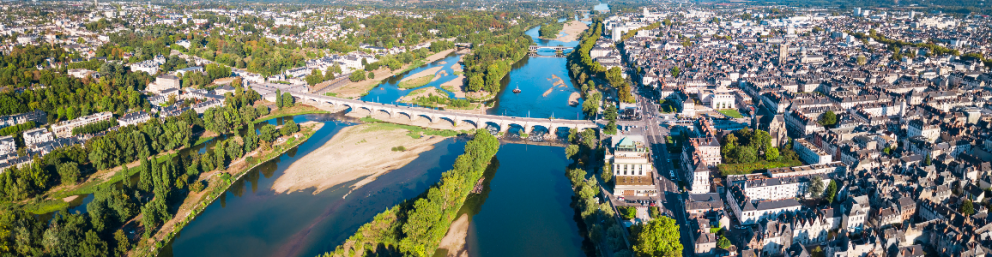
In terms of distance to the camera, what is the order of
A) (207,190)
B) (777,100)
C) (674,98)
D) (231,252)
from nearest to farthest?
(231,252) < (207,190) < (777,100) < (674,98)

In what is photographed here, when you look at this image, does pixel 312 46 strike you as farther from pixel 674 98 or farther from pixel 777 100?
pixel 777 100

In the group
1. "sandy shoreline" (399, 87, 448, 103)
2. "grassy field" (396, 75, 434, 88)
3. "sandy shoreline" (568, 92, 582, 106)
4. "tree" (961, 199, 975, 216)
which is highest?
"grassy field" (396, 75, 434, 88)

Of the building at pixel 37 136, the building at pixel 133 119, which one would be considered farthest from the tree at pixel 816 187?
the building at pixel 37 136

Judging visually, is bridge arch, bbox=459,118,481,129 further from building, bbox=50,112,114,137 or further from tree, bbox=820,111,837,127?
building, bbox=50,112,114,137

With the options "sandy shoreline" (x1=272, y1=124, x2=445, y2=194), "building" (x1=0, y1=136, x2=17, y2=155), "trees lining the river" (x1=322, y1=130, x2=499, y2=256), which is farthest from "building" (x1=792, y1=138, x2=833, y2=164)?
"building" (x1=0, y1=136, x2=17, y2=155)

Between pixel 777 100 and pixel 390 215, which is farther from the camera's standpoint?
pixel 777 100

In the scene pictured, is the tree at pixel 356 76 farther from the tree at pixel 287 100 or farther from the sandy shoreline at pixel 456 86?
the tree at pixel 287 100

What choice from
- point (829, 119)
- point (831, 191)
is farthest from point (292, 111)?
point (831, 191)

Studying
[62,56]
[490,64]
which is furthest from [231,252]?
[62,56]
